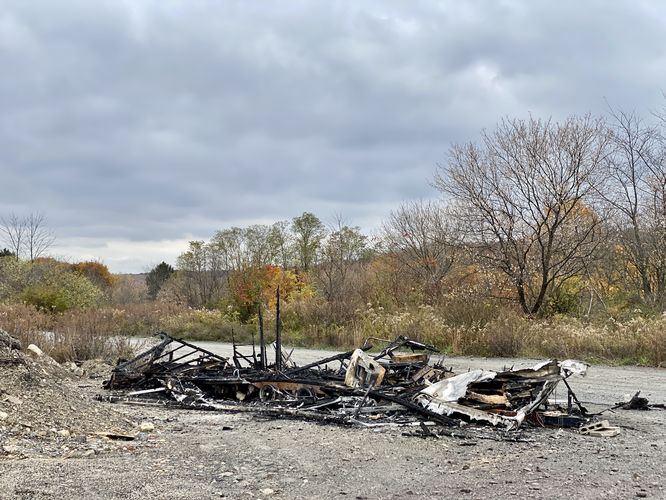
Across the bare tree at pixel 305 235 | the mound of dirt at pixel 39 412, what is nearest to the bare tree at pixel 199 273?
the bare tree at pixel 305 235

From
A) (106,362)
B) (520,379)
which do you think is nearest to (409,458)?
(520,379)

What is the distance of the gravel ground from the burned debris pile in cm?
45

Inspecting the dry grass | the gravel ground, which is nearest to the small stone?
the gravel ground

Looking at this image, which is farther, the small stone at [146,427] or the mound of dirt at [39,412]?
the small stone at [146,427]

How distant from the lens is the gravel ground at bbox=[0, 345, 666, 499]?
214 inches

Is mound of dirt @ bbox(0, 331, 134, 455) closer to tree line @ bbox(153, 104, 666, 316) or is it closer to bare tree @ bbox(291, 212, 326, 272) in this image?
tree line @ bbox(153, 104, 666, 316)

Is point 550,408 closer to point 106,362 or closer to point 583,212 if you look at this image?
point 106,362

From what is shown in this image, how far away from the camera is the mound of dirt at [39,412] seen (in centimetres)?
688

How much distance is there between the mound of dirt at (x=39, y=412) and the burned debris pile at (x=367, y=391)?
1916mm

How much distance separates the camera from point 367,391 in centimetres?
886

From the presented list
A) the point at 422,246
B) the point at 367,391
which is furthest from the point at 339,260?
the point at 367,391

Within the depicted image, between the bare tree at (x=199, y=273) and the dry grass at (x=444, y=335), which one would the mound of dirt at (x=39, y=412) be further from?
the bare tree at (x=199, y=273)

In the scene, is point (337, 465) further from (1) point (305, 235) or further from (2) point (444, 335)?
(1) point (305, 235)

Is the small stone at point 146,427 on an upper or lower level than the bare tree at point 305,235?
lower
